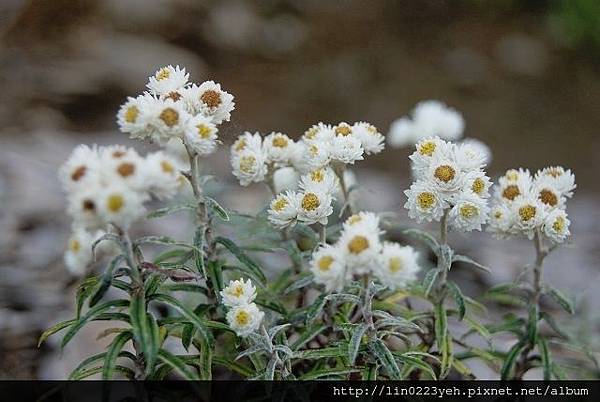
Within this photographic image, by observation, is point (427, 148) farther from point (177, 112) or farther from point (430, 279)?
point (177, 112)

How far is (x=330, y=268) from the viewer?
1.28 m

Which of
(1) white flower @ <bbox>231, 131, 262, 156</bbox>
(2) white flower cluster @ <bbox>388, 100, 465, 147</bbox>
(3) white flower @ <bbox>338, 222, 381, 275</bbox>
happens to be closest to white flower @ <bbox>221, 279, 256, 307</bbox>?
(3) white flower @ <bbox>338, 222, 381, 275</bbox>

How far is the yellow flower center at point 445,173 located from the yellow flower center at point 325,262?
0.99 ft

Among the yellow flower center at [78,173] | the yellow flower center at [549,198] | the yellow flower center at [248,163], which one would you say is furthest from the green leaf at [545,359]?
the yellow flower center at [78,173]

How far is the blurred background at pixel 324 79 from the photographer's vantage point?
272 centimetres

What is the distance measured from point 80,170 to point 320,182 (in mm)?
501

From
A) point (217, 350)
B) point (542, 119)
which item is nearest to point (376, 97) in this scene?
point (542, 119)

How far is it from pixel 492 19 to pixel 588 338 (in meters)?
2.29

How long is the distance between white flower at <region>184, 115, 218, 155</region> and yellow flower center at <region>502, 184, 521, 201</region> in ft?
2.17

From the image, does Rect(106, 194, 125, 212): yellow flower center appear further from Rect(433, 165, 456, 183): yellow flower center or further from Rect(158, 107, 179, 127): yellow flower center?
Rect(433, 165, 456, 183): yellow flower center

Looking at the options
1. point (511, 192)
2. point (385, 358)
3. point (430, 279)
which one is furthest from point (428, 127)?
point (385, 358)

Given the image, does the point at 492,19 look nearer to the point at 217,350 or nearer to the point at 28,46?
the point at 28,46

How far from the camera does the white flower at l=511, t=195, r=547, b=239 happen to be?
154 centimetres

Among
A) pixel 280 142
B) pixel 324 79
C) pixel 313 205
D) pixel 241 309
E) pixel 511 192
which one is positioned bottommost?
pixel 241 309
